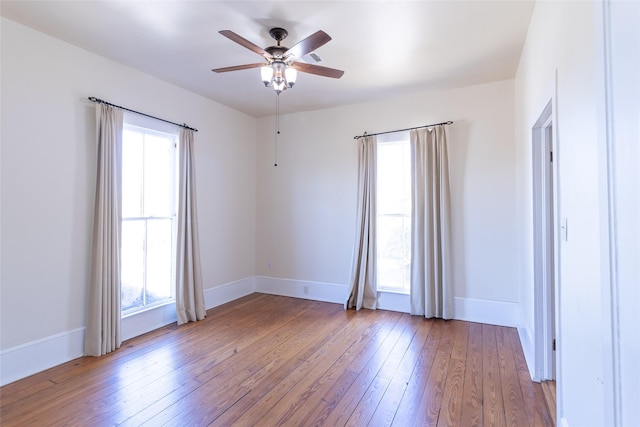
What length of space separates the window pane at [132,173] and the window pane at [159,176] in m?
0.07

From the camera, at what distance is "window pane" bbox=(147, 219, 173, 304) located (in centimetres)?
371

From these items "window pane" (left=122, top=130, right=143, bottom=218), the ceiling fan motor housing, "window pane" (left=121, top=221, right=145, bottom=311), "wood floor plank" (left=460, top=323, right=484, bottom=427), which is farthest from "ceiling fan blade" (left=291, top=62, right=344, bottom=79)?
"wood floor plank" (left=460, top=323, right=484, bottom=427)

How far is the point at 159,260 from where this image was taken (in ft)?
12.5

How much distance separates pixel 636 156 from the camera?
2.36ft

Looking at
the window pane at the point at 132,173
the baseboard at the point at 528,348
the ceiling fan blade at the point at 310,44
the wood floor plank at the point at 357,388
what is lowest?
the wood floor plank at the point at 357,388

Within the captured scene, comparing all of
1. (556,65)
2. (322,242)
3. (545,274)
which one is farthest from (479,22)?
(322,242)

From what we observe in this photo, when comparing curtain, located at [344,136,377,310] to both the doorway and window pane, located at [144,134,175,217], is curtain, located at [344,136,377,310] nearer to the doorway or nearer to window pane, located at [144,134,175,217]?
the doorway

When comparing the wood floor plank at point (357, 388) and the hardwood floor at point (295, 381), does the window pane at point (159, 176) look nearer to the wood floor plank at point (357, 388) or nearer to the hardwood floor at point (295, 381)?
the hardwood floor at point (295, 381)

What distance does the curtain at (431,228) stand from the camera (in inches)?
154

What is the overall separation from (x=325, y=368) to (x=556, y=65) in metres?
2.70

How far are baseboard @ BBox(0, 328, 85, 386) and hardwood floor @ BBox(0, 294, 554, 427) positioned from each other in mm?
85

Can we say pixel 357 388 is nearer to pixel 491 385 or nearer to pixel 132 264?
pixel 491 385

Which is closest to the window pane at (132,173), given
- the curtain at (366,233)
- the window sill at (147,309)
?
the window sill at (147,309)

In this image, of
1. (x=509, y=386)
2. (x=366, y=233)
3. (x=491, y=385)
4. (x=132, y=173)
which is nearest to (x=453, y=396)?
(x=491, y=385)
